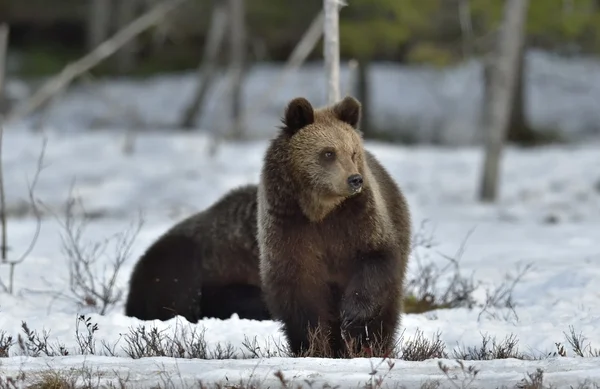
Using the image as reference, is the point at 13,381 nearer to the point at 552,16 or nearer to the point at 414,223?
the point at 414,223

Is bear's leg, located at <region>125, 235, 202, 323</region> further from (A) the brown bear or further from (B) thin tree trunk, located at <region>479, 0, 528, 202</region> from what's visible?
(B) thin tree trunk, located at <region>479, 0, 528, 202</region>

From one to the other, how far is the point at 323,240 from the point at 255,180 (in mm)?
13148

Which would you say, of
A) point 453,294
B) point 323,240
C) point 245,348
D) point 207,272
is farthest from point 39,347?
point 453,294

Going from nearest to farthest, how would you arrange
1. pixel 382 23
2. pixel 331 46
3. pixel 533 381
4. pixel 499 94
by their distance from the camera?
pixel 533 381
pixel 331 46
pixel 499 94
pixel 382 23

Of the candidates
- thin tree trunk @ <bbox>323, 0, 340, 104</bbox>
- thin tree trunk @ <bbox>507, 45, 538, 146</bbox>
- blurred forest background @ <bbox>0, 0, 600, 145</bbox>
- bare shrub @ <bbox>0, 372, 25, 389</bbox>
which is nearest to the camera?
bare shrub @ <bbox>0, 372, 25, 389</bbox>

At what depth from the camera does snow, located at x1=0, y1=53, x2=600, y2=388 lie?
575cm

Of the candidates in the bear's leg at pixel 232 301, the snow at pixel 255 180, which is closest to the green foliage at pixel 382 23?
the snow at pixel 255 180

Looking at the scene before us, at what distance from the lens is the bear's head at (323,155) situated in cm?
628

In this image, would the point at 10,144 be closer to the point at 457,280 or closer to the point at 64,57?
the point at 64,57

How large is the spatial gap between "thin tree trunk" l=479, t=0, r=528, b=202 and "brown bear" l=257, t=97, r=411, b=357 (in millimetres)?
11050

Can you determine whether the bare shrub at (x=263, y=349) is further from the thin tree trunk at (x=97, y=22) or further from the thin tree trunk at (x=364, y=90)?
the thin tree trunk at (x=97, y=22)

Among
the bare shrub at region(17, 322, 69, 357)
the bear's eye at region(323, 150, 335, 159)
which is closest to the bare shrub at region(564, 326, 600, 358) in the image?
the bear's eye at region(323, 150, 335, 159)

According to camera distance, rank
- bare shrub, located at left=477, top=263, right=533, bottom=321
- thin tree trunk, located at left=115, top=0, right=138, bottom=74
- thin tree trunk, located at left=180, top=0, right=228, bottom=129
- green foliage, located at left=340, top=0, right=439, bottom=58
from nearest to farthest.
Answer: bare shrub, located at left=477, top=263, right=533, bottom=321 < green foliage, located at left=340, top=0, right=439, bottom=58 < thin tree trunk, located at left=180, top=0, right=228, bottom=129 < thin tree trunk, located at left=115, top=0, right=138, bottom=74

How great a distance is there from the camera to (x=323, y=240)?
21.1 ft
